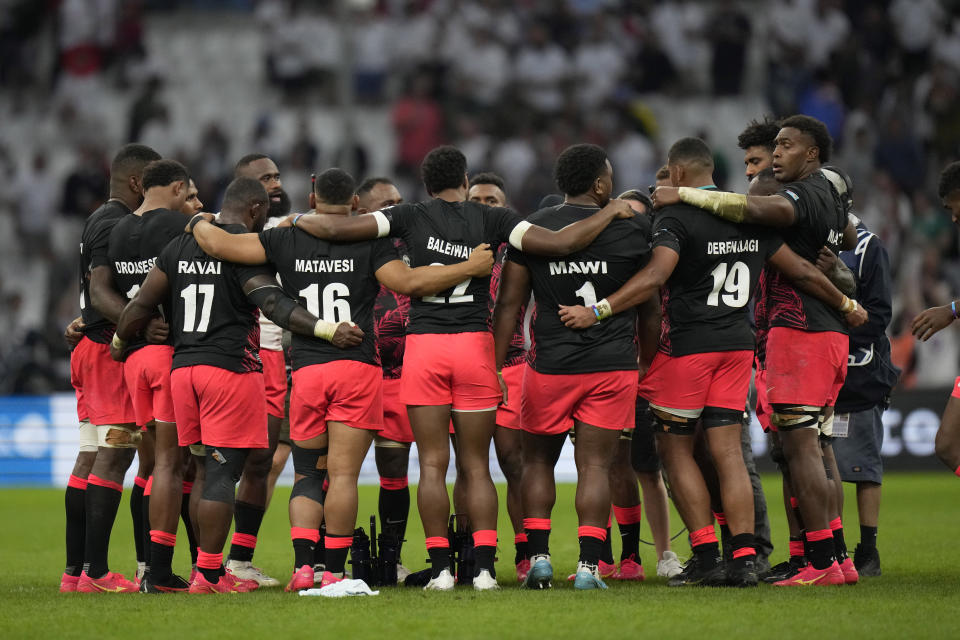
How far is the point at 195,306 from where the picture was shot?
27.5 ft

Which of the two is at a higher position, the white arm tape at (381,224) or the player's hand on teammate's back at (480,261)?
the white arm tape at (381,224)

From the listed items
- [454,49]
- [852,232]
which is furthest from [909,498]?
[454,49]

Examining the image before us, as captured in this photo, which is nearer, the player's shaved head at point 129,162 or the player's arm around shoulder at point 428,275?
the player's arm around shoulder at point 428,275

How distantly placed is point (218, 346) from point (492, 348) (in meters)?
1.82

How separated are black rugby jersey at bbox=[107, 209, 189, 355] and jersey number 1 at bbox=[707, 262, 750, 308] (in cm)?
368

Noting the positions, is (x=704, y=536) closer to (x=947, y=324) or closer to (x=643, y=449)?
(x=643, y=449)

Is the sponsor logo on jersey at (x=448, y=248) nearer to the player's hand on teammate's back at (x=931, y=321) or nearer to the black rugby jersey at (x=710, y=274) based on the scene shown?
the black rugby jersey at (x=710, y=274)

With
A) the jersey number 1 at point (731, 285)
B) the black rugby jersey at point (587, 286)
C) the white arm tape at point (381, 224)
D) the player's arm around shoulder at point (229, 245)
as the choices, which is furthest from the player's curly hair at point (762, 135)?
the player's arm around shoulder at point (229, 245)

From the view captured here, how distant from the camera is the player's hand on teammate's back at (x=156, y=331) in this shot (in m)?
8.61

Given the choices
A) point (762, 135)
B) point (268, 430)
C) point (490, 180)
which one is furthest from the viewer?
point (490, 180)

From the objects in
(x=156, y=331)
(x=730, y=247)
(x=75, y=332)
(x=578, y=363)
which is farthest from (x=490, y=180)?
(x=75, y=332)

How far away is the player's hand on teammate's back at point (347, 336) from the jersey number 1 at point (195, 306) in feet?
3.03

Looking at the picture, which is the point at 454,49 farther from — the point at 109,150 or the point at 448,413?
the point at 448,413

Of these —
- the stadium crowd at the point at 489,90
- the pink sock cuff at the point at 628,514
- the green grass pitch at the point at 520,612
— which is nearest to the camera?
the green grass pitch at the point at 520,612
